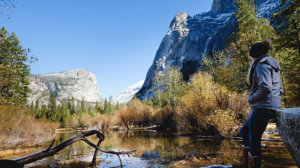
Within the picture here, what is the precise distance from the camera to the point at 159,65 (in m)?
142

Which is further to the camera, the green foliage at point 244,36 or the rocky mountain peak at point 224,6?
the rocky mountain peak at point 224,6

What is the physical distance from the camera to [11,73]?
18.0 m

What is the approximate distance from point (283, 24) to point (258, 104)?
17691mm

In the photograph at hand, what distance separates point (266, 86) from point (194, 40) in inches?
5299

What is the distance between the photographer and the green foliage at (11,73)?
54.0 feet

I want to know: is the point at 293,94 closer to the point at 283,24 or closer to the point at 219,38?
the point at 283,24

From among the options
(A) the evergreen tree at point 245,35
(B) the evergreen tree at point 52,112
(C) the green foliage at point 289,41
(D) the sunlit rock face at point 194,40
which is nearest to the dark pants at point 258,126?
(A) the evergreen tree at point 245,35

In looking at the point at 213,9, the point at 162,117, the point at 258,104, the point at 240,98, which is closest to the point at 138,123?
the point at 162,117

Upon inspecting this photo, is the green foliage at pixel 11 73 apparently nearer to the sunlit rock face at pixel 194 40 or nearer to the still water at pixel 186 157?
the still water at pixel 186 157

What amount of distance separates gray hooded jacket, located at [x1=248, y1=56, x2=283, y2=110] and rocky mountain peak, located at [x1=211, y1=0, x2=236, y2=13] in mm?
166884

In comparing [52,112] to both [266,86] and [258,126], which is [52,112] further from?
[266,86]

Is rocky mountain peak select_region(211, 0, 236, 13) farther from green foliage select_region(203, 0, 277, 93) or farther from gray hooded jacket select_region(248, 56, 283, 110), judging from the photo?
gray hooded jacket select_region(248, 56, 283, 110)

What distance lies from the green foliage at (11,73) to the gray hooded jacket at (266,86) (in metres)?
18.6

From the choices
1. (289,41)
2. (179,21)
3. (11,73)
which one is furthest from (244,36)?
(179,21)
